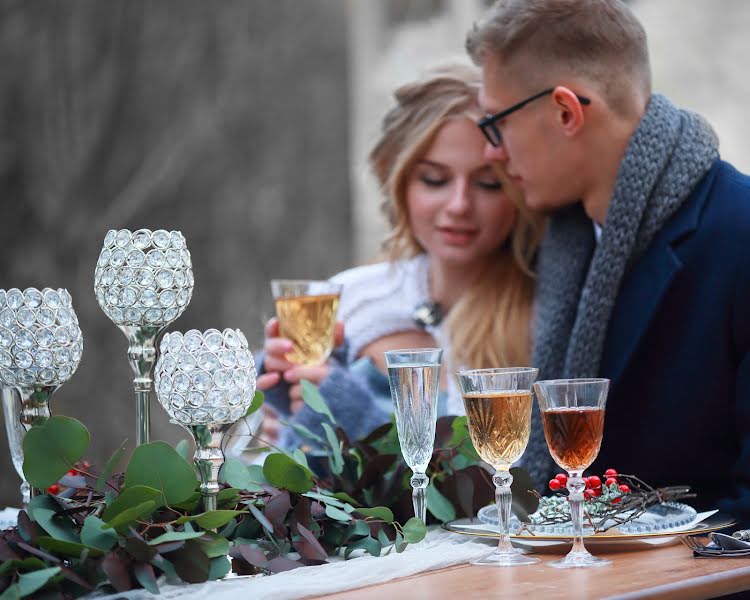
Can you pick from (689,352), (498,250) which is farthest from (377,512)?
(498,250)

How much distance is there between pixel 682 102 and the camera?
558 cm

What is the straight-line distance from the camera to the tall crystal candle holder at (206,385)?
4.39ft

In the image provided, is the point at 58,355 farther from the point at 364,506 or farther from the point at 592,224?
the point at 592,224

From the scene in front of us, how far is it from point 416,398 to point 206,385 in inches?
12.9

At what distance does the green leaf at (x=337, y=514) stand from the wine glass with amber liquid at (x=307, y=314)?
0.87 meters

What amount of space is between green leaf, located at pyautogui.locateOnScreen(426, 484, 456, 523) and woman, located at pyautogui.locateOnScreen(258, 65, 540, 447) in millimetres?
919

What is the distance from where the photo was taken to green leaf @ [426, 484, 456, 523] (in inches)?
68.6

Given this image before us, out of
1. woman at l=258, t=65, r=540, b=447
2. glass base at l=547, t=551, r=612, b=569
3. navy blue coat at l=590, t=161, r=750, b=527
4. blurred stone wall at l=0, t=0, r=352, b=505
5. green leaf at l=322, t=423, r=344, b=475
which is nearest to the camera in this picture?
glass base at l=547, t=551, r=612, b=569

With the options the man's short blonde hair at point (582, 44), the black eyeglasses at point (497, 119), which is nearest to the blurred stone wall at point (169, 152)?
the black eyeglasses at point (497, 119)

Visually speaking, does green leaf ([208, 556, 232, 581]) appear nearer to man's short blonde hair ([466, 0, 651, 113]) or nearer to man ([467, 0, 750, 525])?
man ([467, 0, 750, 525])

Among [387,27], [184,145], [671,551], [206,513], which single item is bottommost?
[671,551]

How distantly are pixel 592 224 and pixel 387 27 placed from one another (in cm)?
425

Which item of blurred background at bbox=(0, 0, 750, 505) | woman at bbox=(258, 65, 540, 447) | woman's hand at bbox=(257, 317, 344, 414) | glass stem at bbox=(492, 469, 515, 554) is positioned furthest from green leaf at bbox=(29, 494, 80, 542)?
blurred background at bbox=(0, 0, 750, 505)

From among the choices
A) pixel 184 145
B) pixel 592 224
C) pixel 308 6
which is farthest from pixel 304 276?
pixel 592 224
